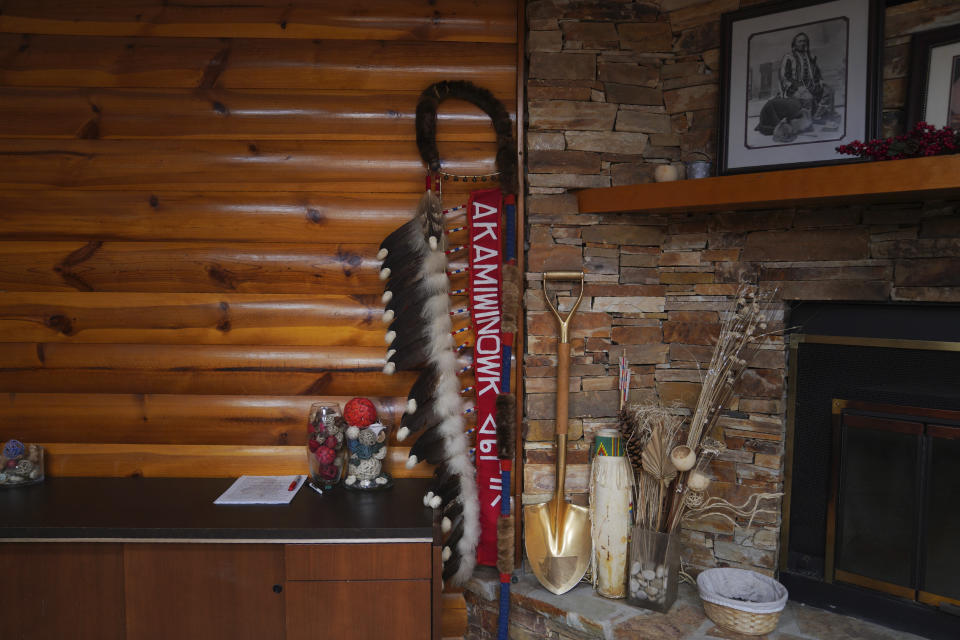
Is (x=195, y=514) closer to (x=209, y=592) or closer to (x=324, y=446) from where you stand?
(x=209, y=592)

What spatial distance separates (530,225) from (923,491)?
163 cm

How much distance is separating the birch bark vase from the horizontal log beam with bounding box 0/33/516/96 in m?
1.64

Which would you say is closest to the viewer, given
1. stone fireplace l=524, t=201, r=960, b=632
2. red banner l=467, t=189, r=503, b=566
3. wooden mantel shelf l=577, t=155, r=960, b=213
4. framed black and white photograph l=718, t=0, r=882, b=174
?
wooden mantel shelf l=577, t=155, r=960, b=213

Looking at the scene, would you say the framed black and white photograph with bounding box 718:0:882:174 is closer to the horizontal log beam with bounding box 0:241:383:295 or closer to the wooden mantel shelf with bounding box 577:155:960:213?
the wooden mantel shelf with bounding box 577:155:960:213

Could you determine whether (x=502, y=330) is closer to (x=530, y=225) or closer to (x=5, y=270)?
(x=530, y=225)

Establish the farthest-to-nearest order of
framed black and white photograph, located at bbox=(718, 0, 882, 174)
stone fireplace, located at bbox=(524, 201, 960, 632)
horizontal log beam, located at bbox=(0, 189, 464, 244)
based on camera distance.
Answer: horizontal log beam, located at bbox=(0, 189, 464, 244) → stone fireplace, located at bbox=(524, 201, 960, 632) → framed black and white photograph, located at bbox=(718, 0, 882, 174)

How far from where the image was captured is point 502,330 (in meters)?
2.31

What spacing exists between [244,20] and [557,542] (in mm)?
2357

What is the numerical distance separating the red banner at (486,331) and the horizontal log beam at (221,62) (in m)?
0.58

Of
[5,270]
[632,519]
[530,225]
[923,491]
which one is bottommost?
[632,519]

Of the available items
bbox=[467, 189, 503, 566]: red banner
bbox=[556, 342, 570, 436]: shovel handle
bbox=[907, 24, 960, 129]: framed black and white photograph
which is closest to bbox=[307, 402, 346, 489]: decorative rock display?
bbox=[467, 189, 503, 566]: red banner

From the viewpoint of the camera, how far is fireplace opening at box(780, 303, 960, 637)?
207cm

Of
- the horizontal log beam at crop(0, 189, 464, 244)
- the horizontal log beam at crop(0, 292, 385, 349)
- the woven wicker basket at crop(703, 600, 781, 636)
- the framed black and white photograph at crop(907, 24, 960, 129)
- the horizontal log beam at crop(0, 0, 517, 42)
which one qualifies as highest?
the horizontal log beam at crop(0, 0, 517, 42)

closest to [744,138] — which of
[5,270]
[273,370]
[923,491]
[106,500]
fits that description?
[923,491]
